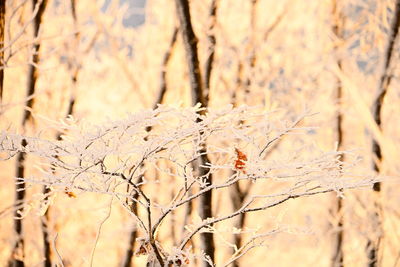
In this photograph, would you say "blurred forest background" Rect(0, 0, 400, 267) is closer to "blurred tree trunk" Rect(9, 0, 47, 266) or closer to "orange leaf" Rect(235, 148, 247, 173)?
"blurred tree trunk" Rect(9, 0, 47, 266)

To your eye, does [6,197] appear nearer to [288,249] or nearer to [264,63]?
[264,63]

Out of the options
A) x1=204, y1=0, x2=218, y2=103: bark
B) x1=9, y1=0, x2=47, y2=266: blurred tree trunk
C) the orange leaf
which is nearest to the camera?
the orange leaf

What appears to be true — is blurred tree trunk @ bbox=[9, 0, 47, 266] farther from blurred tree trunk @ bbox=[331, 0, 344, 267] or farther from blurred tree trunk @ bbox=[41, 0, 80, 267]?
blurred tree trunk @ bbox=[331, 0, 344, 267]

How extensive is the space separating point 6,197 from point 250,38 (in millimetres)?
6163

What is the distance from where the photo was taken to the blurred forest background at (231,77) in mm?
3879

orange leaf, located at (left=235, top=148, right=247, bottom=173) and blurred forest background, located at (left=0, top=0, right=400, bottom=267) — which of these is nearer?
orange leaf, located at (left=235, top=148, right=247, bottom=173)

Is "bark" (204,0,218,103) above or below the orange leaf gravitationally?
above

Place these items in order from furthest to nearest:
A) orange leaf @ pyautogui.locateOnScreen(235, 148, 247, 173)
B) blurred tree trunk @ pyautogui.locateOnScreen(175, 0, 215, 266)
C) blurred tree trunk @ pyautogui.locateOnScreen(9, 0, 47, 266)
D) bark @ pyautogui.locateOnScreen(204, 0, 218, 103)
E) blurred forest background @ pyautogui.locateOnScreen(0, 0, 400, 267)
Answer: blurred forest background @ pyautogui.locateOnScreen(0, 0, 400, 267), blurred tree trunk @ pyautogui.locateOnScreen(9, 0, 47, 266), bark @ pyautogui.locateOnScreen(204, 0, 218, 103), blurred tree trunk @ pyautogui.locateOnScreen(175, 0, 215, 266), orange leaf @ pyautogui.locateOnScreen(235, 148, 247, 173)

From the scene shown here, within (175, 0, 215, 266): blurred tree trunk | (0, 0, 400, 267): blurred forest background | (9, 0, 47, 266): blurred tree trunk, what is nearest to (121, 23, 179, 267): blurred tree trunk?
(0, 0, 400, 267): blurred forest background

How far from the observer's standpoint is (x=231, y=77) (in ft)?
23.1

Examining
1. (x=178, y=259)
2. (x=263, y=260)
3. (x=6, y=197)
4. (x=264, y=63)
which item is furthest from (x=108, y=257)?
(x=178, y=259)

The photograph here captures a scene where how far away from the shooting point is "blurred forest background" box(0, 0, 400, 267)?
388 cm

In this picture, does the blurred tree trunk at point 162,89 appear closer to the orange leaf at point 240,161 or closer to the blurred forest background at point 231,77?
the blurred forest background at point 231,77

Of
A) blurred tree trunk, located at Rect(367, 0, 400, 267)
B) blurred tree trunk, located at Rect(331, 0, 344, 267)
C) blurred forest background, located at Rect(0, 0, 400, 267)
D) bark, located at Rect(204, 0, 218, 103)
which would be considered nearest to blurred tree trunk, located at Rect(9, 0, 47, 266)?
blurred forest background, located at Rect(0, 0, 400, 267)
